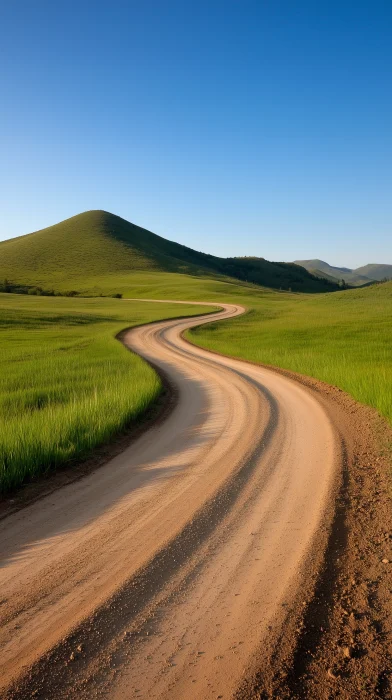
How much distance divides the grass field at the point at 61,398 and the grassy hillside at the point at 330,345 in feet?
18.9

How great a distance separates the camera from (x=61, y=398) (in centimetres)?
1443

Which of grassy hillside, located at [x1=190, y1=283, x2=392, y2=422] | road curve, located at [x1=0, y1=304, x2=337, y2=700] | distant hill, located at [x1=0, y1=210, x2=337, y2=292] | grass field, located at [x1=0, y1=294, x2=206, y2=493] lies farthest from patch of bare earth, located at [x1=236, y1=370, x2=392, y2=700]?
distant hill, located at [x1=0, y1=210, x2=337, y2=292]

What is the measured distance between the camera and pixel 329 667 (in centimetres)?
376

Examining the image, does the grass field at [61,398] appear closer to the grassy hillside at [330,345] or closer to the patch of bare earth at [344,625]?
the patch of bare earth at [344,625]

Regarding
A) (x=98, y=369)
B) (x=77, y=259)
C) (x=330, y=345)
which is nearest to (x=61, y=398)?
(x=98, y=369)

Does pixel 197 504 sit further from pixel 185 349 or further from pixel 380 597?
pixel 185 349

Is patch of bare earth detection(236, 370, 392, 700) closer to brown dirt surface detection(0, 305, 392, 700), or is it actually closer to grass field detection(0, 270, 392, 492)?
brown dirt surface detection(0, 305, 392, 700)

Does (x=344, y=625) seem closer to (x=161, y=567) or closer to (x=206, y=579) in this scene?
(x=206, y=579)

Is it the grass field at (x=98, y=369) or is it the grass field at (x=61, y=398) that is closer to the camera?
the grass field at (x=61, y=398)

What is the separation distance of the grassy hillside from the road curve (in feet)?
18.2

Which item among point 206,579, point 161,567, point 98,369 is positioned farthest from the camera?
point 98,369

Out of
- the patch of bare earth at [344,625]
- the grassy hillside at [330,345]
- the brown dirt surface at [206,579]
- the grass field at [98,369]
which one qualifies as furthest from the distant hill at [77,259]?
the patch of bare earth at [344,625]

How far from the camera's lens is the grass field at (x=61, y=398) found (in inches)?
328

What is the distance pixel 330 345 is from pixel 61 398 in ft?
59.6
